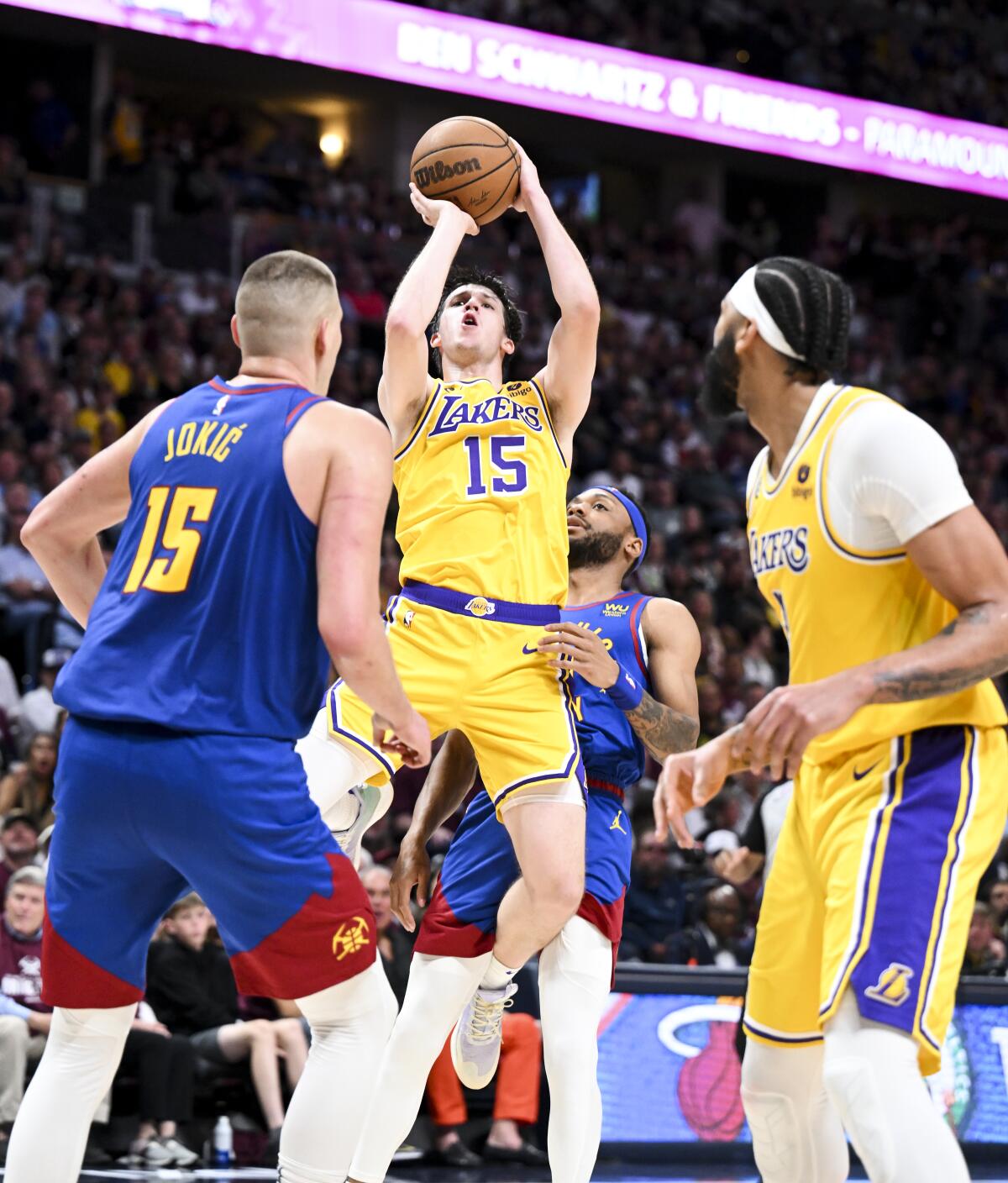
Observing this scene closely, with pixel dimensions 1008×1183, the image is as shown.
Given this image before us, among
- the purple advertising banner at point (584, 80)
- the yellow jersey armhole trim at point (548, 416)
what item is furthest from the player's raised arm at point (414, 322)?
the purple advertising banner at point (584, 80)

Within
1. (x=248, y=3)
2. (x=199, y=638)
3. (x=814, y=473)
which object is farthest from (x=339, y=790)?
(x=248, y=3)

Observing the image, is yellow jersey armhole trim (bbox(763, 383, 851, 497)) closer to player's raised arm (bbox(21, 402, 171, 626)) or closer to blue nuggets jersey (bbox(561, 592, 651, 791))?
player's raised arm (bbox(21, 402, 171, 626))

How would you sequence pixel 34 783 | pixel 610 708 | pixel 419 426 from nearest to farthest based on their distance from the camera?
pixel 419 426
pixel 610 708
pixel 34 783

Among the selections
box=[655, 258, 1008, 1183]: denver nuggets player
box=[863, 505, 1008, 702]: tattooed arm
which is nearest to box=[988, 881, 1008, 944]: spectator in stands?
box=[655, 258, 1008, 1183]: denver nuggets player

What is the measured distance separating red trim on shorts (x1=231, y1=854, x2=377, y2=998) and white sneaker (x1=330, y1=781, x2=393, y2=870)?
4.37 feet

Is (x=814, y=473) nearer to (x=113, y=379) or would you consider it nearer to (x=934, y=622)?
(x=934, y=622)

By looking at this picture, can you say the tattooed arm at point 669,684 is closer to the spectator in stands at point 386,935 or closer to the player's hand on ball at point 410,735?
the player's hand on ball at point 410,735

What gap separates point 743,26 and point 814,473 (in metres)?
21.2

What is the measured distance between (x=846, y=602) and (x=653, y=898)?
7.14m

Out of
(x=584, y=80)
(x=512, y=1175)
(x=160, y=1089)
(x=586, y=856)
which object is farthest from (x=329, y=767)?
(x=584, y=80)

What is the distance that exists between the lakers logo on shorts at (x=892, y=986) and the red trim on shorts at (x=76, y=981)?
1.62 metres

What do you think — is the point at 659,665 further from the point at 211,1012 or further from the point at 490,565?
the point at 211,1012

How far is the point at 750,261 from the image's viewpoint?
2317cm

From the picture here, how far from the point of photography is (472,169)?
17.9ft
